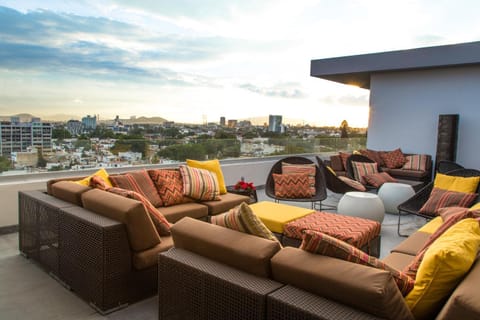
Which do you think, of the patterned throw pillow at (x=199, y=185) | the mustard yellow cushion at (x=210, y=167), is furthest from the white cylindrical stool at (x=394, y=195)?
the patterned throw pillow at (x=199, y=185)

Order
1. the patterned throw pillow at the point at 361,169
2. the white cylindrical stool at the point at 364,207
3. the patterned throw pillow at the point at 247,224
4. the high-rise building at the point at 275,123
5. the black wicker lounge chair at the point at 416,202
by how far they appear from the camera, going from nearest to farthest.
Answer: the patterned throw pillow at the point at 247,224 → the black wicker lounge chair at the point at 416,202 → the white cylindrical stool at the point at 364,207 → the patterned throw pillow at the point at 361,169 → the high-rise building at the point at 275,123

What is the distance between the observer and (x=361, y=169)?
23.5ft

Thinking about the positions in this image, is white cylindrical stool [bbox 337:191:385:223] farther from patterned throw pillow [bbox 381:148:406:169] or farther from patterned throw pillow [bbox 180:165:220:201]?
patterned throw pillow [bbox 381:148:406:169]

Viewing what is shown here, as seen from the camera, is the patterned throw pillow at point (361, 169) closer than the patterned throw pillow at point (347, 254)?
No

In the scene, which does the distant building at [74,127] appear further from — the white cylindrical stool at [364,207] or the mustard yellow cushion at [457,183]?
the mustard yellow cushion at [457,183]

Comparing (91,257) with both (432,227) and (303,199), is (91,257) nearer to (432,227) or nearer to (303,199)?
(432,227)

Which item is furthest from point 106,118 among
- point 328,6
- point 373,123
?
point 373,123

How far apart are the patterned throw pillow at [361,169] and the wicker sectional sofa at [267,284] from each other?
221 inches

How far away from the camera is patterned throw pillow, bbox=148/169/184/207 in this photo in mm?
3922

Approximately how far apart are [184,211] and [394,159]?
6622mm

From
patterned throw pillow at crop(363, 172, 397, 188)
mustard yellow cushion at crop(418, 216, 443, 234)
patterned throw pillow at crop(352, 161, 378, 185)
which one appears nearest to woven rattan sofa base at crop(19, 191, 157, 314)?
mustard yellow cushion at crop(418, 216, 443, 234)

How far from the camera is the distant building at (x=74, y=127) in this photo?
5023 millimetres

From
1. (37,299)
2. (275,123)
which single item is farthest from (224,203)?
(275,123)

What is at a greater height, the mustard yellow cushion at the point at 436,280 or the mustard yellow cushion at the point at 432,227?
the mustard yellow cushion at the point at 436,280
